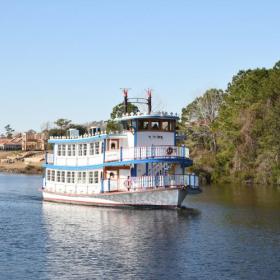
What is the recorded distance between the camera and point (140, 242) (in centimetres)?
3994

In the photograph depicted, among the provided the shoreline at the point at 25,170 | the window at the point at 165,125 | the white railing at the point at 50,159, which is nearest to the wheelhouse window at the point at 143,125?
the window at the point at 165,125

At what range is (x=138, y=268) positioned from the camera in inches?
1299

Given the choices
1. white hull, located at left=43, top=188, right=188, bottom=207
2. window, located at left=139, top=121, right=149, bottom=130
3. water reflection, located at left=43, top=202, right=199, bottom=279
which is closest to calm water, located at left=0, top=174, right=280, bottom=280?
water reflection, located at left=43, top=202, right=199, bottom=279

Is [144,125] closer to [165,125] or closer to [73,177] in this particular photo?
[165,125]

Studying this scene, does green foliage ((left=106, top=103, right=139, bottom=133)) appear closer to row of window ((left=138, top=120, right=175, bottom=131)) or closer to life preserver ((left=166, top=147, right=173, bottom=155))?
row of window ((left=138, top=120, right=175, bottom=131))

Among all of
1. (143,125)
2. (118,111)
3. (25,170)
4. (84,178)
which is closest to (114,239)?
(143,125)

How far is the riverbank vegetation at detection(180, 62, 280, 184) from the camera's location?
9025cm

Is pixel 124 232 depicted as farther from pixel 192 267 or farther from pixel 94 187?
pixel 94 187

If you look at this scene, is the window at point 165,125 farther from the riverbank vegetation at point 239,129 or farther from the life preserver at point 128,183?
the riverbank vegetation at point 239,129

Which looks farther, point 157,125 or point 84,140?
point 84,140

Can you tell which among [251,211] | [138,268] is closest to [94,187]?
[251,211]

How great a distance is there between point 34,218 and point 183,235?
14610 millimetres

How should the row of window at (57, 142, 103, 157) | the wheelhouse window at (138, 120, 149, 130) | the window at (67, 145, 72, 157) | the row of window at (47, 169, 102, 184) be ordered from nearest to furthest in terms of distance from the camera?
the wheelhouse window at (138, 120, 149, 130), the row of window at (47, 169, 102, 184), the row of window at (57, 142, 103, 157), the window at (67, 145, 72, 157)

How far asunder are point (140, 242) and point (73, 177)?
2383 centimetres
